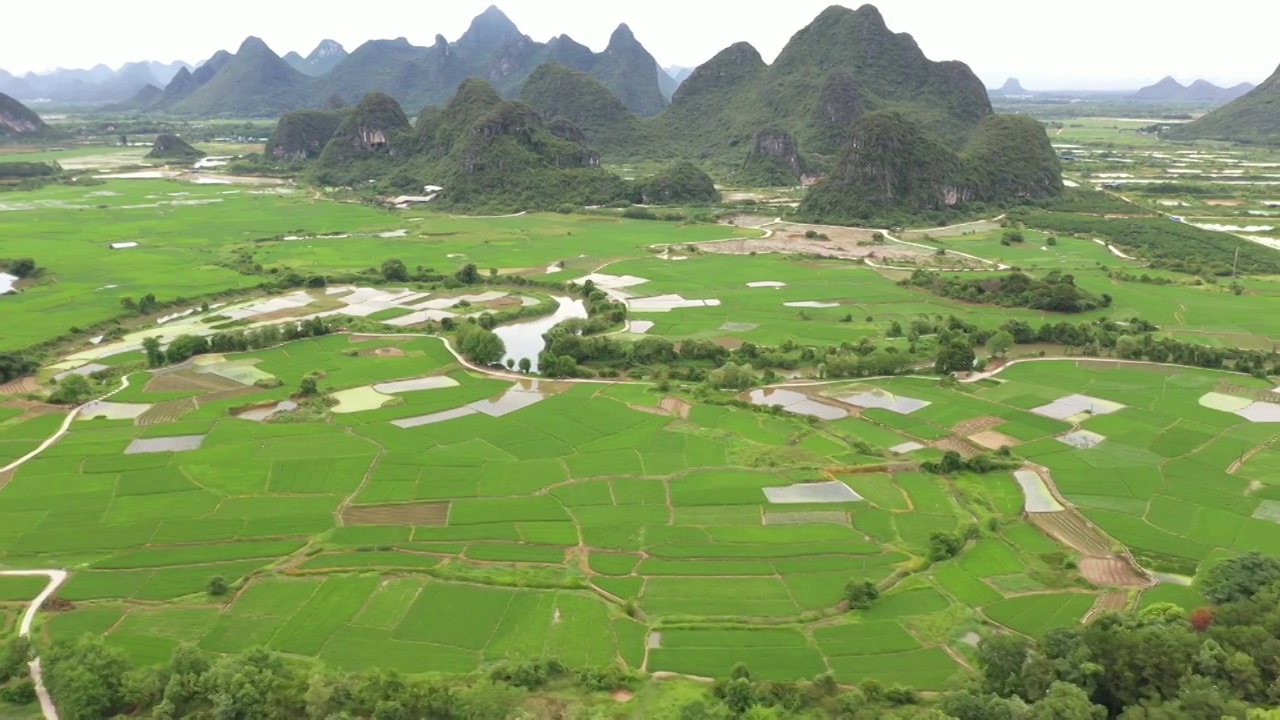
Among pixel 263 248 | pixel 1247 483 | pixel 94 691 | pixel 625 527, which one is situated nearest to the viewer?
pixel 94 691

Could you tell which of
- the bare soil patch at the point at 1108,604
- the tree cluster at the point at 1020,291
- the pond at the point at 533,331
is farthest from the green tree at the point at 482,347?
the tree cluster at the point at 1020,291

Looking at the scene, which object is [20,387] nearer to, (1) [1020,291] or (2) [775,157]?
(1) [1020,291]

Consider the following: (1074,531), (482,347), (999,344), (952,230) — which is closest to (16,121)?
(482,347)

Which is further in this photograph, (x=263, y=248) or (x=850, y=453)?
(x=263, y=248)

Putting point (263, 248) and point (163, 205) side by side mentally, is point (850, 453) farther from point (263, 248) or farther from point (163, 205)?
point (163, 205)

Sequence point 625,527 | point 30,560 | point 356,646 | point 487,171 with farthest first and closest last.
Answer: point 487,171
point 625,527
point 30,560
point 356,646

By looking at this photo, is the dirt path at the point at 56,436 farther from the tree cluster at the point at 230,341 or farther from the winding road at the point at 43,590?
the tree cluster at the point at 230,341

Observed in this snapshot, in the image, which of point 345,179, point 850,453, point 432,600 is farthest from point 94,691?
point 345,179

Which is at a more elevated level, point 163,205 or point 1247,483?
point 163,205
